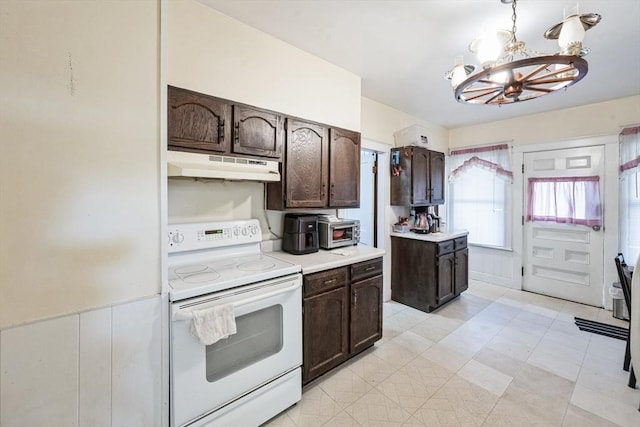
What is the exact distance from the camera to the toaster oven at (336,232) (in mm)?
2492

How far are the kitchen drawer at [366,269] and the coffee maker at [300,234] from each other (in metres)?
0.38

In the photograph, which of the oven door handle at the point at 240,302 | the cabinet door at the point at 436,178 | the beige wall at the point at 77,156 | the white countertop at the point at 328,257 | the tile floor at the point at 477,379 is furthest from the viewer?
the cabinet door at the point at 436,178

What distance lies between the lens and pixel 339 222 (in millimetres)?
2545

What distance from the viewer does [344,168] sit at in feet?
8.58

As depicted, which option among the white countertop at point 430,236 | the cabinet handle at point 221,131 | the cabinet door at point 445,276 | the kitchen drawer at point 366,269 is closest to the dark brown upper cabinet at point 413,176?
the white countertop at point 430,236

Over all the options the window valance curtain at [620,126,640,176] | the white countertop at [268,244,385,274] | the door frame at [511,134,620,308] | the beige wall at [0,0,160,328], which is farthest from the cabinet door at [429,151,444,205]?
the beige wall at [0,0,160,328]

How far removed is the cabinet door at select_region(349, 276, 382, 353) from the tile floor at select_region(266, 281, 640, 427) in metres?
0.18

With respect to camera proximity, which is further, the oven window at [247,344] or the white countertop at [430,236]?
the white countertop at [430,236]

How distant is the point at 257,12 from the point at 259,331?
7.09ft

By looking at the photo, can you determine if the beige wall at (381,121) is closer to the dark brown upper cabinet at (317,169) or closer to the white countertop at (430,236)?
the dark brown upper cabinet at (317,169)

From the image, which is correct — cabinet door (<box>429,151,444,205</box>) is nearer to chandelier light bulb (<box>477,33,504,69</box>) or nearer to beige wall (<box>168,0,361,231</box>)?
beige wall (<box>168,0,361,231</box>)

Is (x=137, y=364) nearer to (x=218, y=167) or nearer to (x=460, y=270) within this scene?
(x=218, y=167)

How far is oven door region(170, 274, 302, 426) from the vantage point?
53.4 inches

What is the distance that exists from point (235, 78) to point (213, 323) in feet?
5.54
